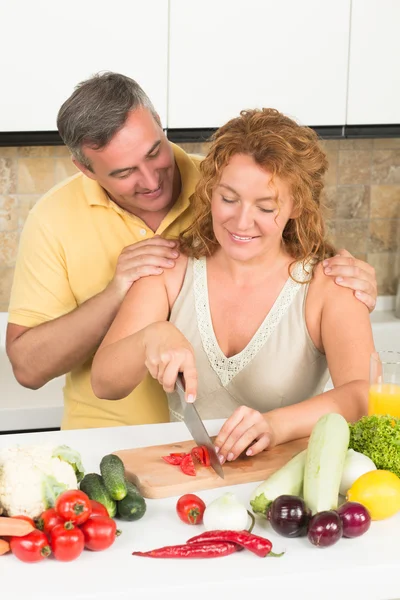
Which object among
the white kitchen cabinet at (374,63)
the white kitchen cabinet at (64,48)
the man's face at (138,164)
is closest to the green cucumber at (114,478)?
the man's face at (138,164)

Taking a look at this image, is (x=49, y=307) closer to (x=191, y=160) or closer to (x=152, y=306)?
(x=152, y=306)

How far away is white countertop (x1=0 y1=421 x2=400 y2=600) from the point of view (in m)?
1.17

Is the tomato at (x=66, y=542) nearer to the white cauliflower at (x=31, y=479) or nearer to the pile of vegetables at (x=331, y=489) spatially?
the white cauliflower at (x=31, y=479)

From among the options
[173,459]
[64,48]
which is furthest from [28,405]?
[173,459]

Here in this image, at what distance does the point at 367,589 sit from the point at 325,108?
1.88m

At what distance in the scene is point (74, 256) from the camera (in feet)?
7.22

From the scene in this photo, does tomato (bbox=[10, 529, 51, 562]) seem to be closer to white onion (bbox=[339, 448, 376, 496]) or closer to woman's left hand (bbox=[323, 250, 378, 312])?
white onion (bbox=[339, 448, 376, 496])

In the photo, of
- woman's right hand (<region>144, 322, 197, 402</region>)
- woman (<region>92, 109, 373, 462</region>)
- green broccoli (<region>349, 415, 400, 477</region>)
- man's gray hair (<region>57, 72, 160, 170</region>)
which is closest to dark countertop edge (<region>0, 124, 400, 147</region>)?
man's gray hair (<region>57, 72, 160, 170</region>)

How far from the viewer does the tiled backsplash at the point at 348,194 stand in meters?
3.10

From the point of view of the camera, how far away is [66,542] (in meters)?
1.21

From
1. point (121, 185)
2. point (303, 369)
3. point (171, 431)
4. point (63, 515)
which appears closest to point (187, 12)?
point (121, 185)

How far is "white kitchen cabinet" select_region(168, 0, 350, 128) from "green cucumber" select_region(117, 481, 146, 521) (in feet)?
5.23

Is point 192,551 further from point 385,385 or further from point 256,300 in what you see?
point 256,300

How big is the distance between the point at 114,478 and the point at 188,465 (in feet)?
0.66
